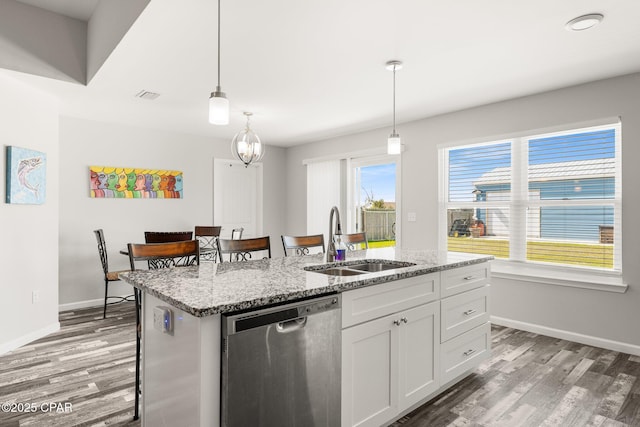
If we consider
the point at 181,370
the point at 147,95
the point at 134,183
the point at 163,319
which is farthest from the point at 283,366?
the point at 134,183

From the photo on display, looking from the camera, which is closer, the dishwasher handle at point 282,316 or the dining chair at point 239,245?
the dishwasher handle at point 282,316

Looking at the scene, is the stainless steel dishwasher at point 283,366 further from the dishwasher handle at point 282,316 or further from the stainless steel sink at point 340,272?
the stainless steel sink at point 340,272

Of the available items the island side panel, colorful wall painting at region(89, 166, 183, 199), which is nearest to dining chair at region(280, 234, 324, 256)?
the island side panel

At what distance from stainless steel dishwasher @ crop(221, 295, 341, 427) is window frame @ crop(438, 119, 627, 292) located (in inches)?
115

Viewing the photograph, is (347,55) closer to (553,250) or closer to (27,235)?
(553,250)

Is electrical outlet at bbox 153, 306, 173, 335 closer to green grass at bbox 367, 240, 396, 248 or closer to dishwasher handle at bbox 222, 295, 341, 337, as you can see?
dishwasher handle at bbox 222, 295, 341, 337

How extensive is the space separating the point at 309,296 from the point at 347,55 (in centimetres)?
199

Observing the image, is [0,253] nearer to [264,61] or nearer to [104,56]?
[104,56]

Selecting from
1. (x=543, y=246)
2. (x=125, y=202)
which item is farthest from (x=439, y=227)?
(x=125, y=202)

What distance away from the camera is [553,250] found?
12.5 feet

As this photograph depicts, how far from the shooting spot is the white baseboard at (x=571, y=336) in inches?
127

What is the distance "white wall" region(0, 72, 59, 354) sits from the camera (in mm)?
3240

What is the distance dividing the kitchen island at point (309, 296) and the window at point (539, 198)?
1.52 m

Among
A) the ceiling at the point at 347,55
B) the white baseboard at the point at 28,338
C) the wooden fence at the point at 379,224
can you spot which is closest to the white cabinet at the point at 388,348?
the ceiling at the point at 347,55
